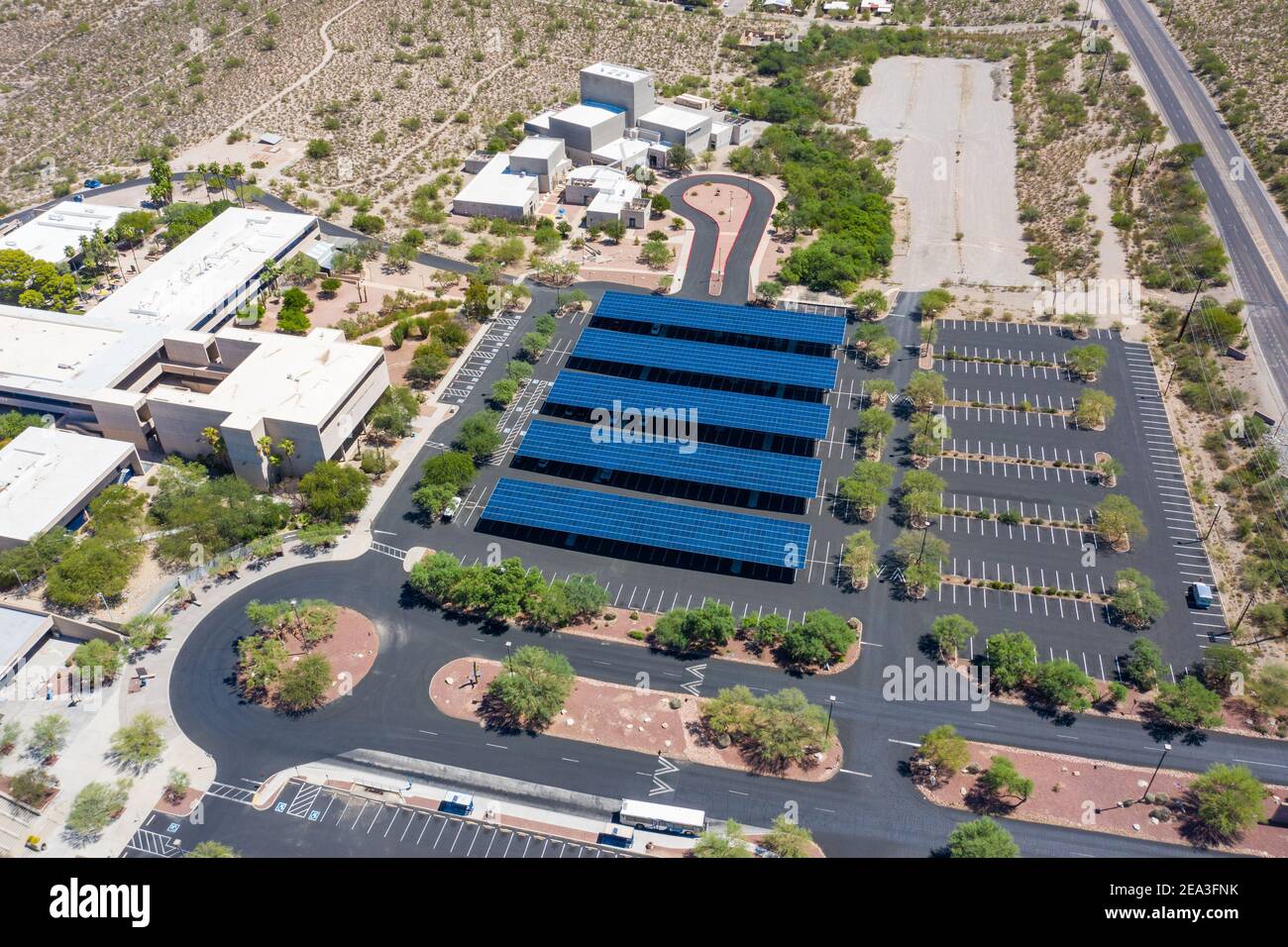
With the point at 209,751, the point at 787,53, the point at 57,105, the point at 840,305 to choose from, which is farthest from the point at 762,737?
the point at 57,105

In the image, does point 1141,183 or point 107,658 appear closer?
point 107,658

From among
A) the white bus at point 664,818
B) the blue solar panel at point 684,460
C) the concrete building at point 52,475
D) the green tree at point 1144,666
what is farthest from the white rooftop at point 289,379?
the green tree at point 1144,666

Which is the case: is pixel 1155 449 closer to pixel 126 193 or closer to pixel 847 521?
pixel 847 521

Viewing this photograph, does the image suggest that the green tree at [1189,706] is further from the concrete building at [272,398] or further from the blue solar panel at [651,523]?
the concrete building at [272,398]

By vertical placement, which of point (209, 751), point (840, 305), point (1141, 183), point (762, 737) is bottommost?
point (209, 751)

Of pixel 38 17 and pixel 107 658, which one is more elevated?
pixel 38 17

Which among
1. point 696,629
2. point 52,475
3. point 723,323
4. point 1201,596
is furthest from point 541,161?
point 1201,596

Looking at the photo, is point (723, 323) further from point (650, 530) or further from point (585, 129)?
point (585, 129)

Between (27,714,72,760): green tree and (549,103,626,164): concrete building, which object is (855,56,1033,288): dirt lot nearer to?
(549,103,626,164): concrete building

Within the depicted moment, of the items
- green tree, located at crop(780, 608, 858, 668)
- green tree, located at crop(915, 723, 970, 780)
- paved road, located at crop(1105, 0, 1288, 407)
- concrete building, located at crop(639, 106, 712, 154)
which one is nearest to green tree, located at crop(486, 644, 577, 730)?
green tree, located at crop(780, 608, 858, 668)
